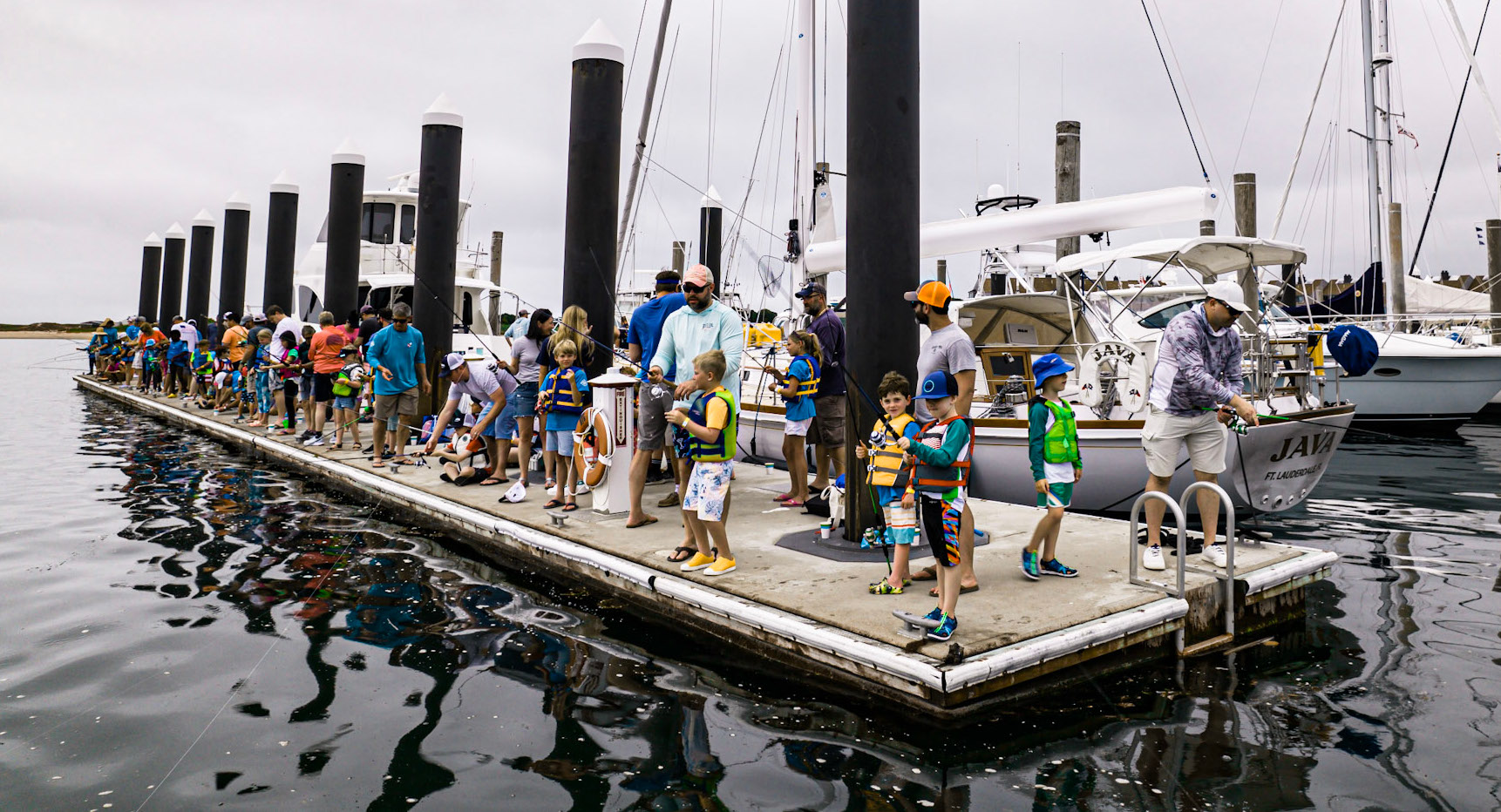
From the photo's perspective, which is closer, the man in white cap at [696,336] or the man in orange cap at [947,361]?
the man in orange cap at [947,361]

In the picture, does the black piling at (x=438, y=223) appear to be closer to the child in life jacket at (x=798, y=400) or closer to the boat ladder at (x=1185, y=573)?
the child in life jacket at (x=798, y=400)

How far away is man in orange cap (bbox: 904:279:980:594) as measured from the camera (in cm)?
470

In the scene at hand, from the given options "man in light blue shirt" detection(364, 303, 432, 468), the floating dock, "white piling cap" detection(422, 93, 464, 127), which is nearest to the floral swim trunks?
the floating dock

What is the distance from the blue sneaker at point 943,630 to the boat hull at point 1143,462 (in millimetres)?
5215

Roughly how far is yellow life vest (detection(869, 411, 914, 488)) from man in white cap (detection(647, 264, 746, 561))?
1.57 meters

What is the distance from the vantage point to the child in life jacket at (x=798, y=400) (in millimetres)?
7227

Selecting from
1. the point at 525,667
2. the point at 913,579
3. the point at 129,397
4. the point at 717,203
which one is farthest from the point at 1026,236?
the point at 129,397

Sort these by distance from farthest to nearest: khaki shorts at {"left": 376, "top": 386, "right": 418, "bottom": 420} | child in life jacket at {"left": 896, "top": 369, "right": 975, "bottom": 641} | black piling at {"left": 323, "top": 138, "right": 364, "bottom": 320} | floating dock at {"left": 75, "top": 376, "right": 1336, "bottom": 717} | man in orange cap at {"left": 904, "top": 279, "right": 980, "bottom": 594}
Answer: black piling at {"left": 323, "top": 138, "right": 364, "bottom": 320}, khaki shorts at {"left": 376, "top": 386, "right": 418, "bottom": 420}, man in orange cap at {"left": 904, "top": 279, "right": 980, "bottom": 594}, child in life jacket at {"left": 896, "top": 369, "right": 975, "bottom": 641}, floating dock at {"left": 75, "top": 376, "right": 1336, "bottom": 717}

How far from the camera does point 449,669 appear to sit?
4.41m

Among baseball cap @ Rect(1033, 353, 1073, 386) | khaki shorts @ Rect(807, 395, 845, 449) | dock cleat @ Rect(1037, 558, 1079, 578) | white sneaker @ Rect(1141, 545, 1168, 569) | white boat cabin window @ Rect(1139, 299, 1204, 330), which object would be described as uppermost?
white boat cabin window @ Rect(1139, 299, 1204, 330)

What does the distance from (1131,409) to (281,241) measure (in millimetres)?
16328

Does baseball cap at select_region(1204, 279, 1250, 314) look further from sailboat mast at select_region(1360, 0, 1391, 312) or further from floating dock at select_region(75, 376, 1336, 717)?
sailboat mast at select_region(1360, 0, 1391, 312)

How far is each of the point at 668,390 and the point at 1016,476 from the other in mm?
4275

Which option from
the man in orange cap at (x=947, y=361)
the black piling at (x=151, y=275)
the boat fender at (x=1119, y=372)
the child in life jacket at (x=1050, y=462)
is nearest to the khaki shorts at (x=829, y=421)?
the man in orange cap at (x=947, y=361)
